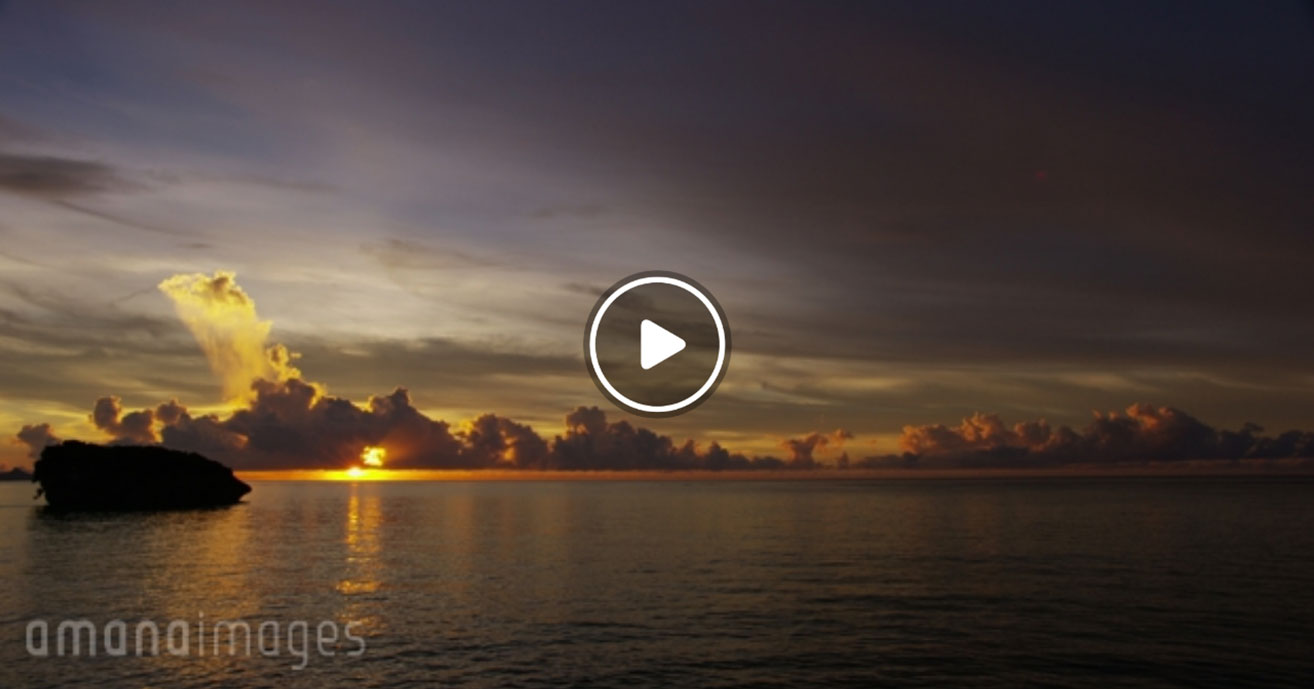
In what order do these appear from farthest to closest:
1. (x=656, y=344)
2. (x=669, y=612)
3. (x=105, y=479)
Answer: (x=105, y=479), (x=669, y=612), (x=656, y=344)

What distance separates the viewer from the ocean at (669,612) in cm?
3778

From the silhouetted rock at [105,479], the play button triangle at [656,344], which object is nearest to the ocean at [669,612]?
the play button triangle at [656,344]

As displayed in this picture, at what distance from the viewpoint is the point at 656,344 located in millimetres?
26875

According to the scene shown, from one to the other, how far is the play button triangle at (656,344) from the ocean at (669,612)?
16.4m

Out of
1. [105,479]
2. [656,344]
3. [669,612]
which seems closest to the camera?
[656,344]

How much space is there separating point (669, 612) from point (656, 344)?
29.3 m

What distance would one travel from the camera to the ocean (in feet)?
124

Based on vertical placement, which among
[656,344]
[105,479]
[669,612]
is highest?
[656,344]

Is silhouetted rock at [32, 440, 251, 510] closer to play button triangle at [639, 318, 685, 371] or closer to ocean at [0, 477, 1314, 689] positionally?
ocean at [0, 477, 1314, 689]

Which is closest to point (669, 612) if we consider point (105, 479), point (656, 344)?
point (656, 344)

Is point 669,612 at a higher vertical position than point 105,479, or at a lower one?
lower

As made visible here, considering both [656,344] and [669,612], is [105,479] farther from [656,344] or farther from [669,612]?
[656,344]

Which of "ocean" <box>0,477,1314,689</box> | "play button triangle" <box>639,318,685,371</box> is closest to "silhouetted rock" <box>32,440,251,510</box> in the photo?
"ocean" <box>0,477,1314,689</box>

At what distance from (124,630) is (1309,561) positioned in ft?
296
